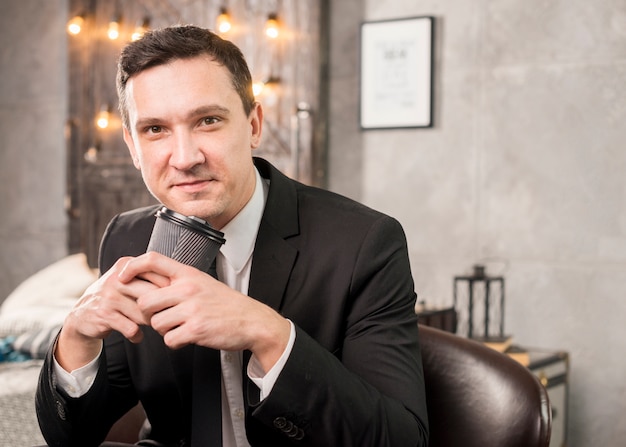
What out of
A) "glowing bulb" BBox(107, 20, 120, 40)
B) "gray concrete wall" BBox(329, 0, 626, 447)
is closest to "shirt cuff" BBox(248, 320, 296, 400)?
"gray concrete wall" BBox(329, 0, 626, 447)

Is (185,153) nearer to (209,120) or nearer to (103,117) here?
(209,120)

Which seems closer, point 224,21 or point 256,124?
point 256,124

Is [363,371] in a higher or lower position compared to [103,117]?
lower

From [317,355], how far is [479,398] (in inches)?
14.0

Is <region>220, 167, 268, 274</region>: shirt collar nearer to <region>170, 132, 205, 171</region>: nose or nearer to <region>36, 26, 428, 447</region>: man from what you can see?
<region>36, 26, 428, 447</region>: man

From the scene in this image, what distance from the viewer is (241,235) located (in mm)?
1612

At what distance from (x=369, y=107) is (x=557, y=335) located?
4.83 ft

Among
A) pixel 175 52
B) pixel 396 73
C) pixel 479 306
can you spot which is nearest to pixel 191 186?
pixel 175 52

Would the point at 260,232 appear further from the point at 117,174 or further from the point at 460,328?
the point at 117,174

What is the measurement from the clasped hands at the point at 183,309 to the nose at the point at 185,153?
0.82ft

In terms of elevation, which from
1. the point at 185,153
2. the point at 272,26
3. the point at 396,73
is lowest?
the point at 185,153

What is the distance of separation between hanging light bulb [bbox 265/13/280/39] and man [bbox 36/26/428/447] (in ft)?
9.18

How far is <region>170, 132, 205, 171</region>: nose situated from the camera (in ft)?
4.66

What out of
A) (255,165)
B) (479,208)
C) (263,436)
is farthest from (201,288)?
(479,208)
